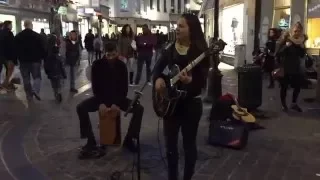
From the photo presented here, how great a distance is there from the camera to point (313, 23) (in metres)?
17.7

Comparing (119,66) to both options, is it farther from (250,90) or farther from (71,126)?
(250,90)

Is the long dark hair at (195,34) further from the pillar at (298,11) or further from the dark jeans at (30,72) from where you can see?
the pillar at (298,11)

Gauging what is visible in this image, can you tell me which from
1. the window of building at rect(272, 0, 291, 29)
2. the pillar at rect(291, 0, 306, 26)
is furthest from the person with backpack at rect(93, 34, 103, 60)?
the pillar at rect(291, 0, 306, 26)

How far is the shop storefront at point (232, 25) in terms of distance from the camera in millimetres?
24219

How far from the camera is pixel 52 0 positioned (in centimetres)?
3884

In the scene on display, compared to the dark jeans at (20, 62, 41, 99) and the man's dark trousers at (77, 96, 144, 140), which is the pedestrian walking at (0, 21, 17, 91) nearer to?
the dark jeans at (20, 62, 41, 99)

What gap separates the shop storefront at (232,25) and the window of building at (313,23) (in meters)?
5.29

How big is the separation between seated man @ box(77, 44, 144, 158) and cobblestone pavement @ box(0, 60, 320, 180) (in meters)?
0.33

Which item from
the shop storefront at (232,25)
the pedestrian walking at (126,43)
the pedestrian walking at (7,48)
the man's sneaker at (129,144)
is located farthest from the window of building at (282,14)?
the man's sneaker at (129,144)

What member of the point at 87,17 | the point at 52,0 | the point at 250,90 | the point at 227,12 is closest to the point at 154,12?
the point at 87,17

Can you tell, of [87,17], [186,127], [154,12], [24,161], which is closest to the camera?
[186,127]

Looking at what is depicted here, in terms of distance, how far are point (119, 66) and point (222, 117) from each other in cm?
176

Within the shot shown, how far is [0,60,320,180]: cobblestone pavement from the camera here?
236 inches

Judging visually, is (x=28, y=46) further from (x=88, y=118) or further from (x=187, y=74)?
(x=187, y=74)
